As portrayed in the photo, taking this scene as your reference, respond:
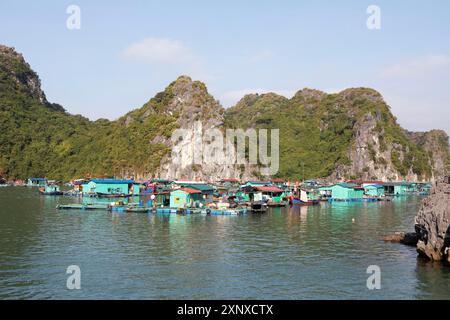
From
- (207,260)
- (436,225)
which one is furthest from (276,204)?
(436,225)

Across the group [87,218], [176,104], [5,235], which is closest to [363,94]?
[176,104]

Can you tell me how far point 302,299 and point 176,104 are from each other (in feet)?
467

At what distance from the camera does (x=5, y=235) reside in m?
38.2

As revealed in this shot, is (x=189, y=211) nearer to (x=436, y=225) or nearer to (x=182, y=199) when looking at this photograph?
(x=182, y=199)

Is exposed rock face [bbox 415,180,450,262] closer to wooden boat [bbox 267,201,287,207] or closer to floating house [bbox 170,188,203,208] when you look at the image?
floating house [bbox 170,188,203,208]

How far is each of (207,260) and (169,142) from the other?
127 meters

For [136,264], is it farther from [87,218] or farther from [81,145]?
[81,145]

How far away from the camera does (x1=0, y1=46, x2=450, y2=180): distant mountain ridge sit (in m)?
154

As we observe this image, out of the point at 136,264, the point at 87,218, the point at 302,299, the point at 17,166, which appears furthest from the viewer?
the point at 17,166

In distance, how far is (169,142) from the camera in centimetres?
15438

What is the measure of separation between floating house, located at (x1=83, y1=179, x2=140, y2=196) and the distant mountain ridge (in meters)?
Answer: 59.7

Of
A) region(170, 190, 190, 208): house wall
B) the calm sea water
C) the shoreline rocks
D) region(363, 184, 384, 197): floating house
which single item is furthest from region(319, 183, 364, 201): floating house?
the shoreline rocks

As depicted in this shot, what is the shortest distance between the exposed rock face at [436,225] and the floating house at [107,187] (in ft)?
213

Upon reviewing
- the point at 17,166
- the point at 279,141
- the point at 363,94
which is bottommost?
the point at 17,166
